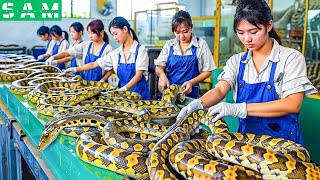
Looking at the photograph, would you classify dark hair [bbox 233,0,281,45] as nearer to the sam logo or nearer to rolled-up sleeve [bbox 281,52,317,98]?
rolled-up sleeve [bbox 281,52,317,98]

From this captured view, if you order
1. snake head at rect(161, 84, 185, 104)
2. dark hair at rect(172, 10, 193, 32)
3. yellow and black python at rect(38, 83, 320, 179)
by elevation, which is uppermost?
dark hair at rect(172, 10, 193, 32)

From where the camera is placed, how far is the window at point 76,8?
45.1 feet

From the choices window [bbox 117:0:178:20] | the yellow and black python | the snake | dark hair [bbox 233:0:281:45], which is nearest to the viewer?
the yellow and black python

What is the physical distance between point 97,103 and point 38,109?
455mm

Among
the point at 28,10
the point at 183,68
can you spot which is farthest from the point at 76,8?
the point at 183,68

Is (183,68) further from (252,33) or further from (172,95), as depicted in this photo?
(252,33)

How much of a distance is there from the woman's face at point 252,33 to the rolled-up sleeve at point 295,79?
0.75 ft

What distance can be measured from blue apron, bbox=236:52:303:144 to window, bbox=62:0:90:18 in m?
12.4

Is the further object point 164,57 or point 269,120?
point 164,57

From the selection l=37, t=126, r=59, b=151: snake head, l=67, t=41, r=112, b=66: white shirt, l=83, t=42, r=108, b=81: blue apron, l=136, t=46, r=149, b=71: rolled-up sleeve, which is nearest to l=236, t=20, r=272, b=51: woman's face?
l=37, t=126, r=59, b=151: snake head

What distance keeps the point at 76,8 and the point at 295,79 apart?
12.9 m

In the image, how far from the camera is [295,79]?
7.02 ft

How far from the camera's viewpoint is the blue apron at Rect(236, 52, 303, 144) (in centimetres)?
227

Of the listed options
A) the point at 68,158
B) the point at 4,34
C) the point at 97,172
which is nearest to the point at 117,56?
the point at 68,158
